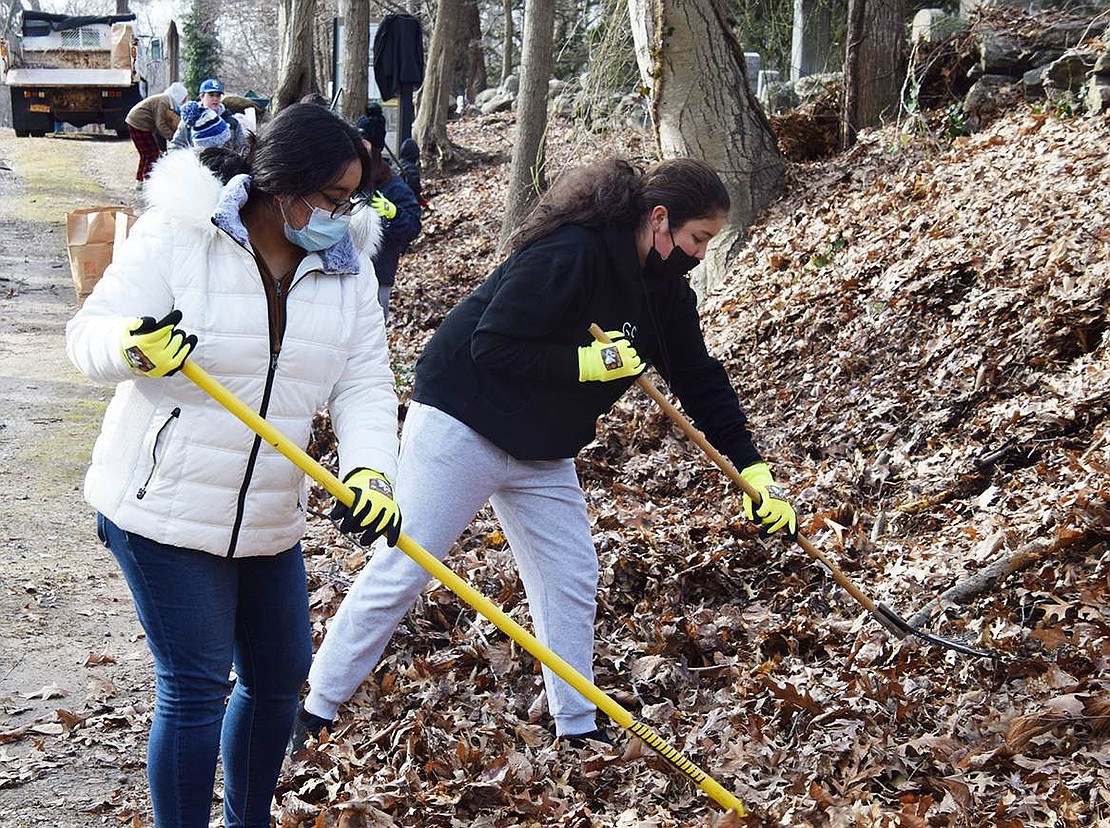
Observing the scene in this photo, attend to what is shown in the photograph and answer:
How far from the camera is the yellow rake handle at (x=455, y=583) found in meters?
2.84

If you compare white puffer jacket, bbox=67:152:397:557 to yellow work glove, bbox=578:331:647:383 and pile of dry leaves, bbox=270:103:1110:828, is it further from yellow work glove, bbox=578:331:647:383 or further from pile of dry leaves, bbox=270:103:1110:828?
pile of dry leaves, bbox=270:103:1110:828

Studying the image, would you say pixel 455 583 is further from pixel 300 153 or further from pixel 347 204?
pixel 300 153

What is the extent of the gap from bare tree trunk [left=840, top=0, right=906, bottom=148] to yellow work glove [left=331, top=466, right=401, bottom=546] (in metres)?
8.59

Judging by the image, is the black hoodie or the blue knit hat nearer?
the black hoodie

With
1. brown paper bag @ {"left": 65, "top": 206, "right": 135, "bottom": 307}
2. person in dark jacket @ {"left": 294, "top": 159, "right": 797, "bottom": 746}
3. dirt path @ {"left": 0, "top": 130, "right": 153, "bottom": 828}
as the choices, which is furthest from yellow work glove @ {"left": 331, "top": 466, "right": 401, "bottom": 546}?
brown paper bag @ {"left": 65, "top": 206, "right": 135, "bottom": 307}

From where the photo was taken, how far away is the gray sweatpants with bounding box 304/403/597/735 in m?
3.89

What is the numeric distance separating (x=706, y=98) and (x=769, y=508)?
5.94 metres

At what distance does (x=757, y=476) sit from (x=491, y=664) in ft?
4.29

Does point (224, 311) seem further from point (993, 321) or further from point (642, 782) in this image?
point (993, 321)

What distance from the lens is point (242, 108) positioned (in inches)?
565

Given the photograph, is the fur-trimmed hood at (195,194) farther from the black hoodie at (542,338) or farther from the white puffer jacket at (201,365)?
the black hoodie at (542,338)

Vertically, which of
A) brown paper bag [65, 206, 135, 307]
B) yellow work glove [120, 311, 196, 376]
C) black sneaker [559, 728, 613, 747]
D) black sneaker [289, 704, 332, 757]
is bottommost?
black sneaker [559, 728, 613, 747]

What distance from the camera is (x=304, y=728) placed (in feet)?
13.4

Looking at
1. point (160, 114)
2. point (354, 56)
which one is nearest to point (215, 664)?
point (160, 114)
